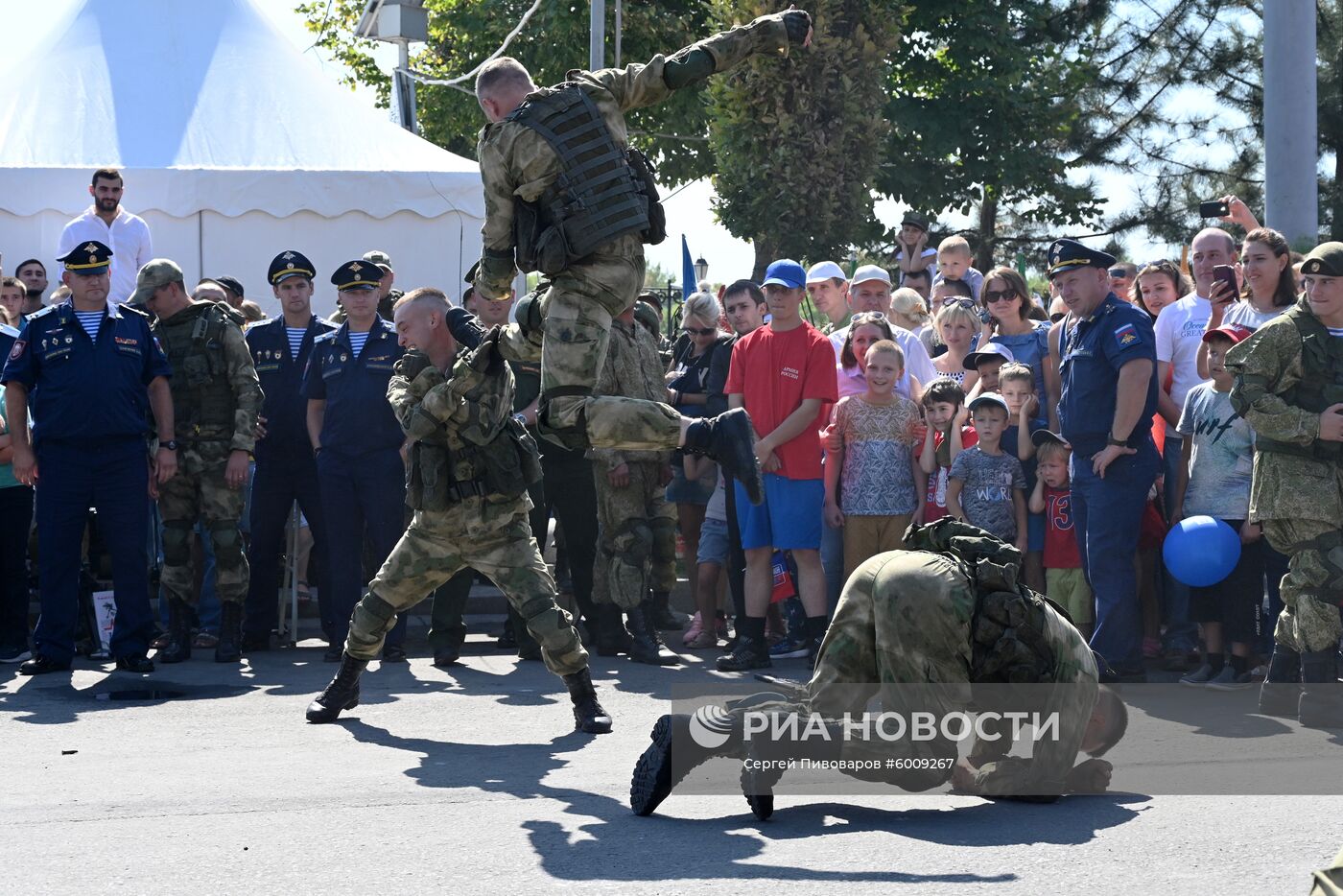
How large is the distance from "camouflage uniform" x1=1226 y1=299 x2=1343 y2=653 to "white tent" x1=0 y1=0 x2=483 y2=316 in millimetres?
9434

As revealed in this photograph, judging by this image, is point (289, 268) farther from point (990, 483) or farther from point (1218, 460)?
point (1218, 460)

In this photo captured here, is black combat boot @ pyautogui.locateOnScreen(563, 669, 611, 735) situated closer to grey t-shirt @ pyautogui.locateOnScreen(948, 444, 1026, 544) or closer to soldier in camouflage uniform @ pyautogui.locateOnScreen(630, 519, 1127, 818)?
soldier in camouflage uniform @ pyautogui.locateOnScreen(630, 519, 1127, 818)

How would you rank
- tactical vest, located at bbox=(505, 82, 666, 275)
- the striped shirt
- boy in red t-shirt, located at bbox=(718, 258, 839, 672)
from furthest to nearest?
boy in red t-shirt, located at bbox=(718, 258, 839, 672) < the striped shirt < tactical vest, located at bbox=(505, 82, 666, 275)

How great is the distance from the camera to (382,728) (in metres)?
7.52

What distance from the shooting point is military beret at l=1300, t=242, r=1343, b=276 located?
24.3 feet

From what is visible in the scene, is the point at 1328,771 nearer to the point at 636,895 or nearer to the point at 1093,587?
Result: the point at 1093,587

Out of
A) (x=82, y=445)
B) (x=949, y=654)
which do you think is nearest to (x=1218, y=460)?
(x=949, y=654)

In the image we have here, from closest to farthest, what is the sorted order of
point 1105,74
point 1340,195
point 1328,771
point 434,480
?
point 1328,771 → point 434,480 → point 1340,195 → point 1105,74

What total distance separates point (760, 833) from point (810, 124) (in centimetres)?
1096

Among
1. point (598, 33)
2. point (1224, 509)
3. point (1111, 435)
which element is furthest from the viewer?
point (598, 33)

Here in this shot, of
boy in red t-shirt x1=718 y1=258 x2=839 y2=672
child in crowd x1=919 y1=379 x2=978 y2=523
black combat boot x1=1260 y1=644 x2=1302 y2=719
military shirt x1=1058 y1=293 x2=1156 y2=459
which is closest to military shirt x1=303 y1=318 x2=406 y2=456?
boy in red t-shirt x1=718 y1=258 x2=839 y2=672

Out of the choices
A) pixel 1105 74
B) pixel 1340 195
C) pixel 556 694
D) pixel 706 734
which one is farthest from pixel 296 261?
pixel 1105 74

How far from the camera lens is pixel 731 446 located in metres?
6.84

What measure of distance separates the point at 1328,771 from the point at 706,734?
2.52 meters
